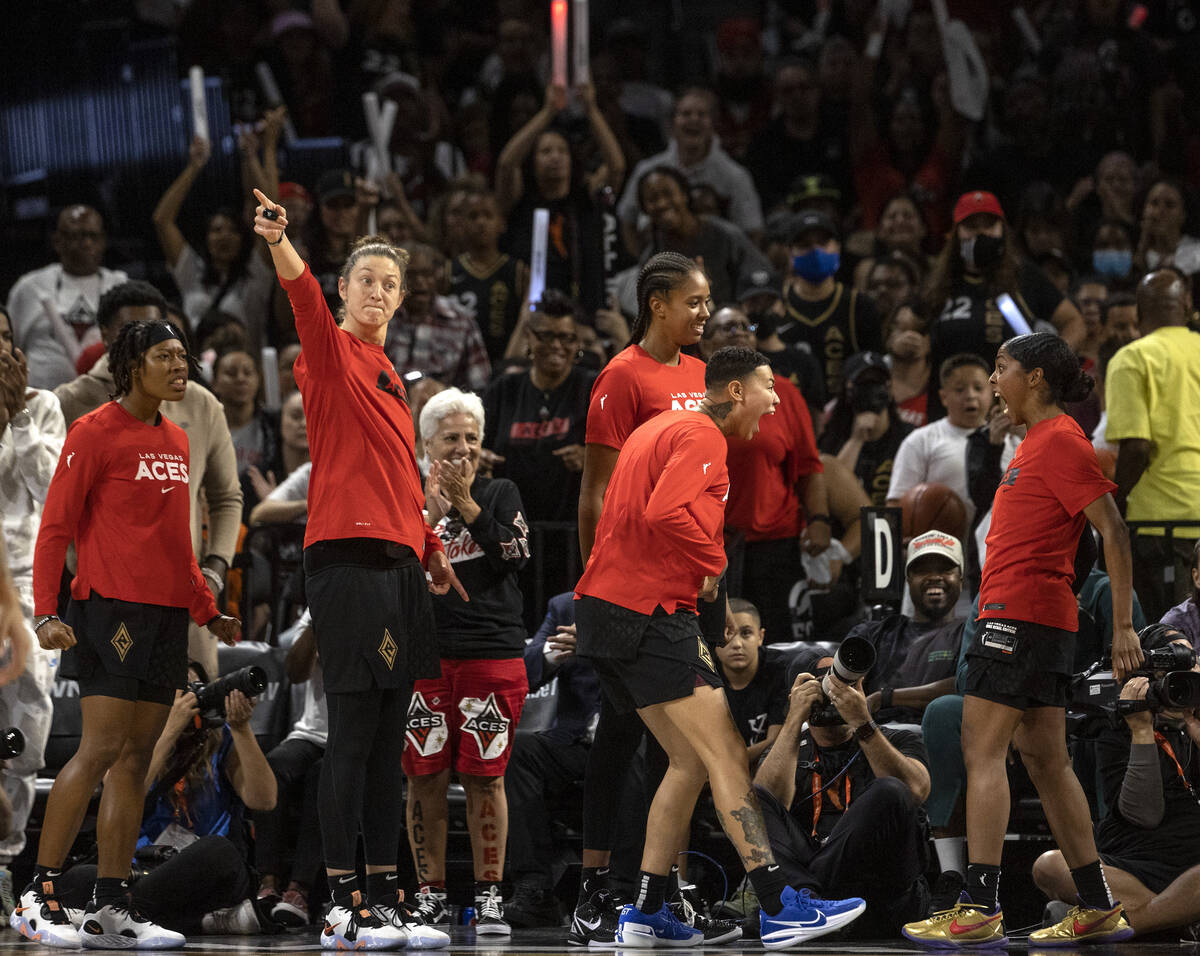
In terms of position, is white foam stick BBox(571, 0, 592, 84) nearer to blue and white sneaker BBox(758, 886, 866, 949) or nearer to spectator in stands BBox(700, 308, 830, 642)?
spectator in stands BBox(700, 308, 830, 642)

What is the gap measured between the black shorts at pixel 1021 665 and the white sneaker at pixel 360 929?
192 centimetres

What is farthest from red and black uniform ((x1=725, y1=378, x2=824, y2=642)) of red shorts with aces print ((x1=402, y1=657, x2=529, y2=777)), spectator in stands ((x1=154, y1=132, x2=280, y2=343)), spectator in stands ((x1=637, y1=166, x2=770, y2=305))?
spectator in stands ((x1=154, y1=132, x2=280, y2=343))

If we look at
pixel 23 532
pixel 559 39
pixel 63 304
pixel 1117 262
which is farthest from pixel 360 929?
pixel 1117 262

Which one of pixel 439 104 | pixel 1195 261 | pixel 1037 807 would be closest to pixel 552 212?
pixel 439 104

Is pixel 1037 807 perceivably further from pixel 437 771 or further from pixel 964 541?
pixel 437 771

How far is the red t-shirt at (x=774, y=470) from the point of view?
7.23 m

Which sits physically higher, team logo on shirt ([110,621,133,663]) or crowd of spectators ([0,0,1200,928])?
crowd of spectators ([0,0,1200,928])

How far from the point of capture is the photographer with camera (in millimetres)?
5723

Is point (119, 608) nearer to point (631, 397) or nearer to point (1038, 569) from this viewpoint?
point (631, 397)

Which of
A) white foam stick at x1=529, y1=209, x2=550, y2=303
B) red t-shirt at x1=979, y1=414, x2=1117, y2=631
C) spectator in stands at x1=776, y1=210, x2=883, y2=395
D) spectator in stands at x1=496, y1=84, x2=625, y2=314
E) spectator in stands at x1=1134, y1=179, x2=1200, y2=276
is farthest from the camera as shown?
spectator in stands at x1=1134, y1=179, x2=1200, y2=276

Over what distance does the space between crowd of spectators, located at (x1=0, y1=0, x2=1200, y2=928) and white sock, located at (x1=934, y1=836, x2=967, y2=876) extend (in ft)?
0.63

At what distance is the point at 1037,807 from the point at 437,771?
2.27 m

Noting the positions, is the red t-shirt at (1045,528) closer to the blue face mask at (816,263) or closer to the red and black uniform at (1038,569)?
the red and black uniform at (1038,569)

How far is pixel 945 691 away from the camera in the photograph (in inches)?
247
